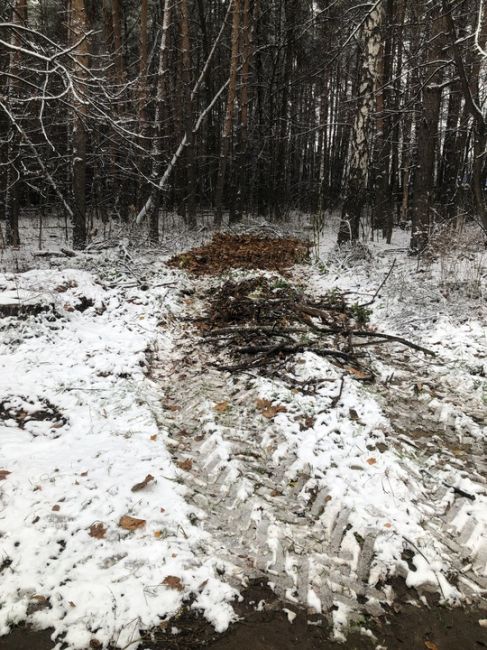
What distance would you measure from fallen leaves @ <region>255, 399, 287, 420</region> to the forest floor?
1 centimetres

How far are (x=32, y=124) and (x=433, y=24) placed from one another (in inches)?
424

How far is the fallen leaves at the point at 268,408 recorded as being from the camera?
4.08 m

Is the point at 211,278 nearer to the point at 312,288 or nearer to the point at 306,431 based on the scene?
the point at 312,288

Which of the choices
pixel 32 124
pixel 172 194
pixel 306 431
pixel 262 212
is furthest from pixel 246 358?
pixel 172 194

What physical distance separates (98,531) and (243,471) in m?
1.13

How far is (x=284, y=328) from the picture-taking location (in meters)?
5.87

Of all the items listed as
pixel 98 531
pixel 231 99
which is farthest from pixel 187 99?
pixel 98 531

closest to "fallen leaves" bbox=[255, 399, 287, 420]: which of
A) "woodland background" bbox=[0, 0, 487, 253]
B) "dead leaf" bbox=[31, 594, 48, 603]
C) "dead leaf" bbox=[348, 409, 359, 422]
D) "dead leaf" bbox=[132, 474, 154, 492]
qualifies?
"dead leaf" bbox=[348, 409, 359, 422]

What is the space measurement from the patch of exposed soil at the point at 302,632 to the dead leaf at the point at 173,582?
135mm

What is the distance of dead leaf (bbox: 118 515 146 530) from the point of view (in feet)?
9.14

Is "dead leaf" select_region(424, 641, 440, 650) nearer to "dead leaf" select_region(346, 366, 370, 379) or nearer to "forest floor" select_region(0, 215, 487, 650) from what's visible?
"forest floor" select_region(0, 215, 487, 650)

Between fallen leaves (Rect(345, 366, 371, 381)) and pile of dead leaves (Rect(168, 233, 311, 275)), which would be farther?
pile of dead leaves (Rect(168, 233, 311, 275))

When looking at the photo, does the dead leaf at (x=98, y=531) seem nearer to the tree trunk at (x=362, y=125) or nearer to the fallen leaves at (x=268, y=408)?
the fallen leaves at (x=268, y=408)

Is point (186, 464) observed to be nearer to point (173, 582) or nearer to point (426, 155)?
point (173, 582)
